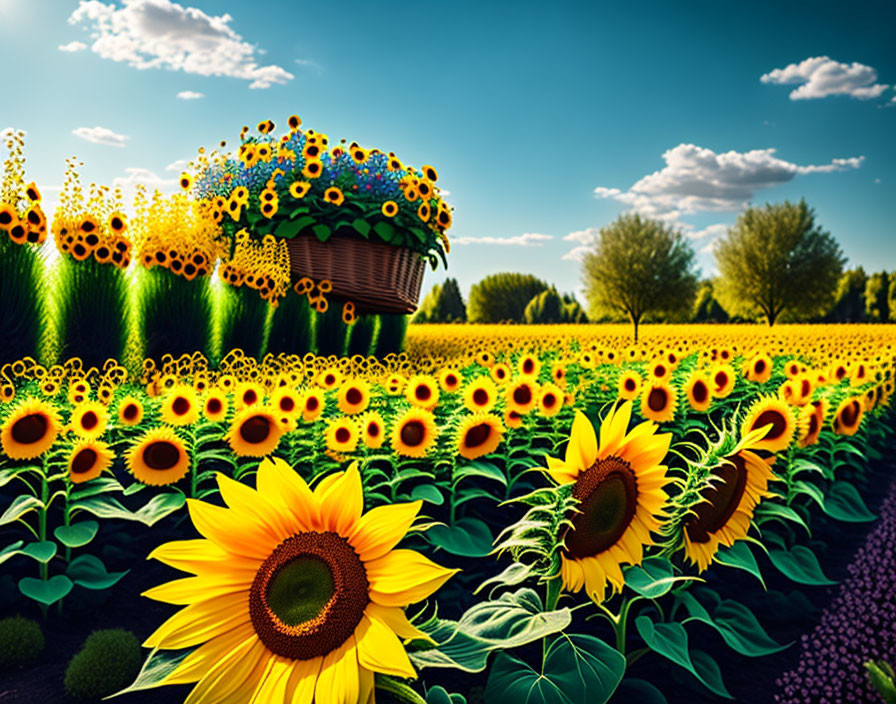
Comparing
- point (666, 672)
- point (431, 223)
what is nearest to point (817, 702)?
point (666, 672)

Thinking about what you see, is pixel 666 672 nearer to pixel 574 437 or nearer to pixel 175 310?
pixel 574 437

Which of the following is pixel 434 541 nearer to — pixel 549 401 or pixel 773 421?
pixel 549 401

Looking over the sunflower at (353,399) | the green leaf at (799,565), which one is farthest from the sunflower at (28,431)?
the green leaf at (799,565)

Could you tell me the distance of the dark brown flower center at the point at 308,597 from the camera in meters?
0.83

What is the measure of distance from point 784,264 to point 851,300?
1315 cm

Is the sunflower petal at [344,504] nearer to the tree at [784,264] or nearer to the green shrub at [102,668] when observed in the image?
the green shrub at [102,668]

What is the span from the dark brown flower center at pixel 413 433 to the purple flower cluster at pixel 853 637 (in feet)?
3.88

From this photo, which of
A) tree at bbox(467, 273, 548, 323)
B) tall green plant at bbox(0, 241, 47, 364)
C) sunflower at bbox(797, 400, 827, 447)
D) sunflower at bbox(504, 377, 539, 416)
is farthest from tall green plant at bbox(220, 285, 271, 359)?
tree at bbox(467, 273, 548, 323)

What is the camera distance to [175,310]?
4832mm

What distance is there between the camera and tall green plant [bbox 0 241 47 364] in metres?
4.01

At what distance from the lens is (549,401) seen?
258 centimetres

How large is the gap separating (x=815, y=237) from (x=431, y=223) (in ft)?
106

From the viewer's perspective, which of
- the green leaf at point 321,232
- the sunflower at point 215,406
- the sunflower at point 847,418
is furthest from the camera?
the green leaf at point 321,232

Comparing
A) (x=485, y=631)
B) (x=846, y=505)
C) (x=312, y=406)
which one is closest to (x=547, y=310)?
(x=846, y=505)
